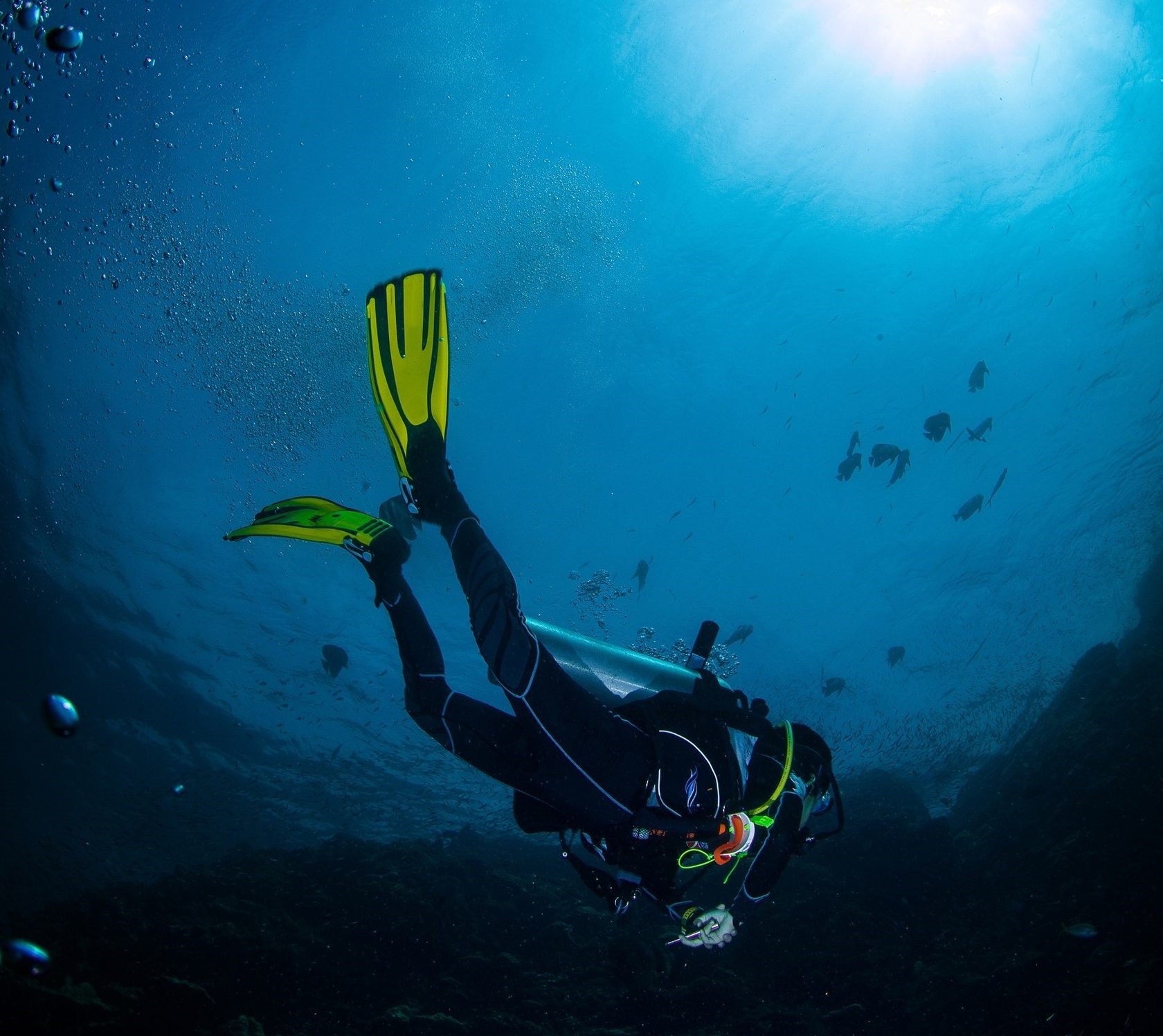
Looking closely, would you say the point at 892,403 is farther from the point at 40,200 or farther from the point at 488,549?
the point at 40,200

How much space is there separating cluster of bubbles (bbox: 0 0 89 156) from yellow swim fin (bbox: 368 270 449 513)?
7.67 m

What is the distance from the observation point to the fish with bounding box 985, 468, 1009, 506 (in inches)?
758

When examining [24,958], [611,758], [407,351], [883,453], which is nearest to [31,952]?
[24,958]

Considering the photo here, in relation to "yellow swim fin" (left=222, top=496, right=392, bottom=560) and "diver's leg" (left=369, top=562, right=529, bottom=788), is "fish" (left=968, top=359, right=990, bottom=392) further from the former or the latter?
"yellow swim fin" (left=222, top=496, right=392, bottom=560)

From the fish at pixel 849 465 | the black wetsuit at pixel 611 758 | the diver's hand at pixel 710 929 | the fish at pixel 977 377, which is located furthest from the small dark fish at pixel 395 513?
the fish at pixel 977 377

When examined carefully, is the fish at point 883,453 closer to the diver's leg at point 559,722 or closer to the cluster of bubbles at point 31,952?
the diver's leg at point 559,722

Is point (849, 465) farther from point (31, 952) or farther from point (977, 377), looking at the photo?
point (31, 952)

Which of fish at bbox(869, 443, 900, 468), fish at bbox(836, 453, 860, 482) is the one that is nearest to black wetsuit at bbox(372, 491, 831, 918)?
fish at bbox(869, 443, 900, 468)

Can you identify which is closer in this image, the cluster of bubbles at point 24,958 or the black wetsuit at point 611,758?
the black wetsuit at point 611,758

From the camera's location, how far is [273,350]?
44.8ft

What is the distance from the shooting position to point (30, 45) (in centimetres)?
977

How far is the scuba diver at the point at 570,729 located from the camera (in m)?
3.70

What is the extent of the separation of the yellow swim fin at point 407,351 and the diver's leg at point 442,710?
0.81 meters

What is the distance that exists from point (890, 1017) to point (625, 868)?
7.14 m
